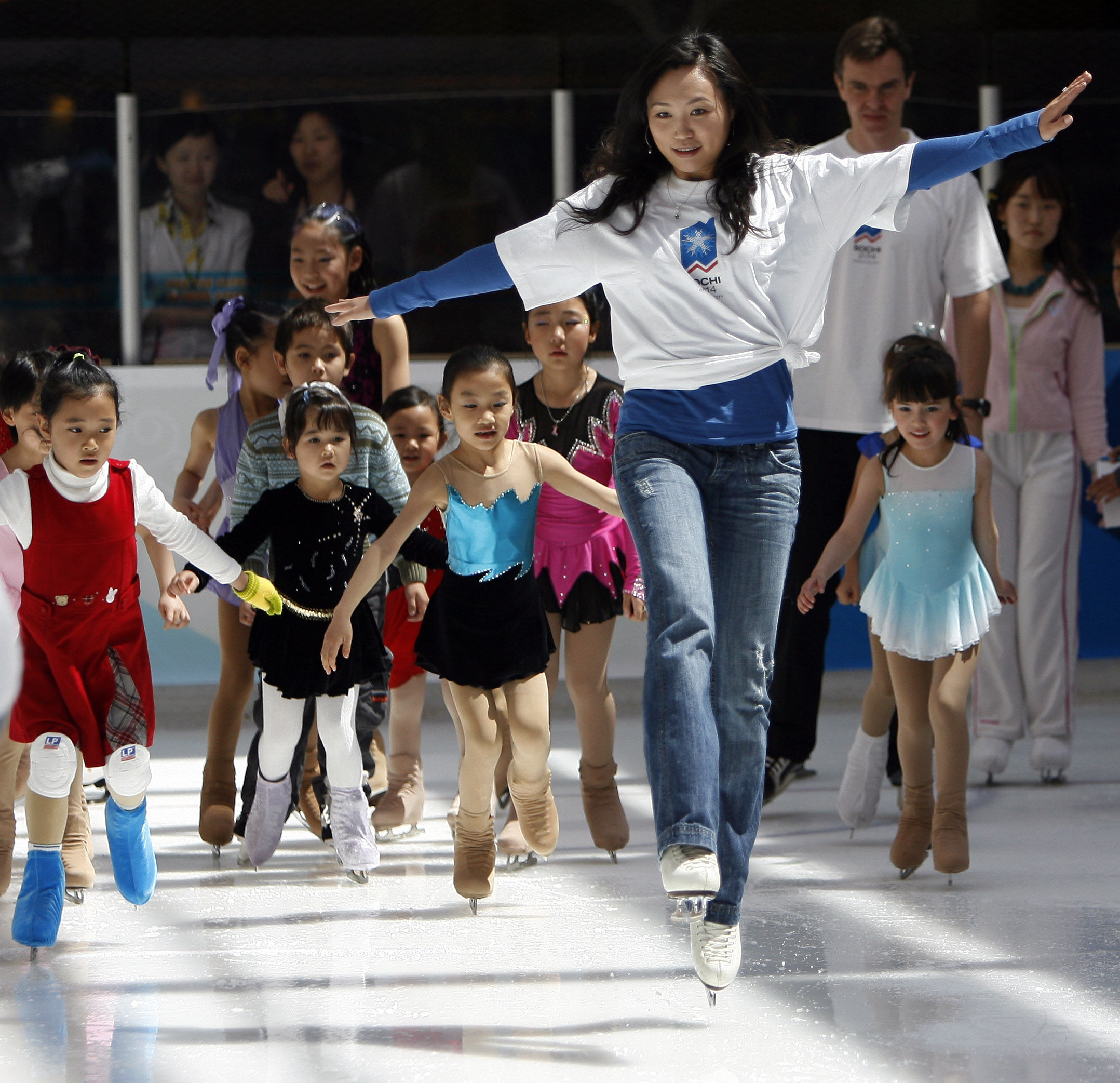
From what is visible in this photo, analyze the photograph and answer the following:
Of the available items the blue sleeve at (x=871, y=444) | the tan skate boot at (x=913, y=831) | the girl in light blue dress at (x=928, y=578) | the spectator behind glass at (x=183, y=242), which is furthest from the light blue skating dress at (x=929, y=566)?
the spectator behind glass at (x=183, y=242)

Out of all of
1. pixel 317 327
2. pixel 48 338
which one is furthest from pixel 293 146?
pixel 317 327

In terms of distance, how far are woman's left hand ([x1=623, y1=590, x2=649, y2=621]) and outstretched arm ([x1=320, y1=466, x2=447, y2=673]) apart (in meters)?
0.50

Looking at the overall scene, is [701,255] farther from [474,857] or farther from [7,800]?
[7,800]

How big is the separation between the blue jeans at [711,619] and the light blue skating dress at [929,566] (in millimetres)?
942

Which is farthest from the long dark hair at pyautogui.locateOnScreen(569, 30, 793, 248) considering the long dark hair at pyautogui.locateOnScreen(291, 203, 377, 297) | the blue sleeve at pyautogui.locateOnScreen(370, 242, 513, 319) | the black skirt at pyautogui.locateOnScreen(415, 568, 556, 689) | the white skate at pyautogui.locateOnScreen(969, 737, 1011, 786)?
the white skate at pyautogui.locateOnScreen(969, 737, 1011, 786)

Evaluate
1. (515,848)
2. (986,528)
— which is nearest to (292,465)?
(515,848)

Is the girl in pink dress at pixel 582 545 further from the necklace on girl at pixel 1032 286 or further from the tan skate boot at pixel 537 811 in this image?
the necklace on girl at pixel 1032 286

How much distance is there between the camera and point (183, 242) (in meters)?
6.13

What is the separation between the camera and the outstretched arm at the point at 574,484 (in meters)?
3.34

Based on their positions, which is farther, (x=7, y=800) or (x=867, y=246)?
(x=867, y=246)

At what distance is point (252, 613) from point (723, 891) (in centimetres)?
162

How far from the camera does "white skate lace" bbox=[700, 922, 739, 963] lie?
2521 millimetres

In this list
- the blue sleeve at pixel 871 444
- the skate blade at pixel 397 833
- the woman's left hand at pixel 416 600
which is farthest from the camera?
the blue sleeve at pixel 871 444

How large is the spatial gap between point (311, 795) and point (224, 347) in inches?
48.2
